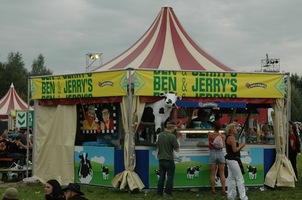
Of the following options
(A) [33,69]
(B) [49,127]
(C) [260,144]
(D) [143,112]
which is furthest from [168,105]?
(A) [33,69]

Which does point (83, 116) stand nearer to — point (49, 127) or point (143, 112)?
point (49, 127)

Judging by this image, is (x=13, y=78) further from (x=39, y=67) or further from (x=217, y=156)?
(x=217, y=156)

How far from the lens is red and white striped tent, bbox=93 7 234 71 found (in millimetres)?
12664

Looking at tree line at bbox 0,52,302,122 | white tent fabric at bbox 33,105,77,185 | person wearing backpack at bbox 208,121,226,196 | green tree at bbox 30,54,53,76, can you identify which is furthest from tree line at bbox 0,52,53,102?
person wearing backpack at bbox 208,121,226,196

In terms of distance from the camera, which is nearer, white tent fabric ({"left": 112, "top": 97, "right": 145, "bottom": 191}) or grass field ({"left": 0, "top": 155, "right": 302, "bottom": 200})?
grass field ({"left": 0, "top": 155, "right": 302, "bottom": 200})

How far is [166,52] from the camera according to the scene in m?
13.1

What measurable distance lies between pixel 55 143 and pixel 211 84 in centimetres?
416

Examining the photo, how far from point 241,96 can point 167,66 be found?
185 cm

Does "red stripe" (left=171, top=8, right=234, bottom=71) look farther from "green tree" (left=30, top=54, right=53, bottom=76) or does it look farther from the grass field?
"green tree" (left=30, top=54, right=53, bottom=76)

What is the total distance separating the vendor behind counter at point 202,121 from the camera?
1245cm

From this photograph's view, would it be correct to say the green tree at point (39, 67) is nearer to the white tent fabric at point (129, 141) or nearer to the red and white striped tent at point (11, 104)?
the red and white striped tent at point (11, 104)

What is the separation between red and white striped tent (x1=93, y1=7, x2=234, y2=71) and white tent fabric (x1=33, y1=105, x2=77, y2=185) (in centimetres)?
156

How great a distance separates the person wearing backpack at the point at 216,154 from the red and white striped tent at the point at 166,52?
2.04 m

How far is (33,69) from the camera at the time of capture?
7200cm
